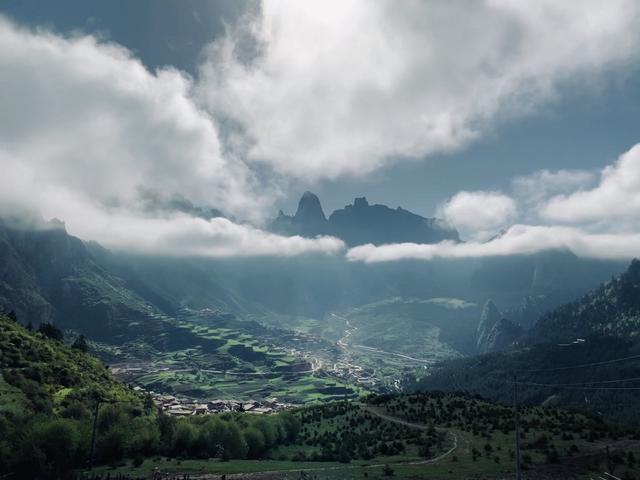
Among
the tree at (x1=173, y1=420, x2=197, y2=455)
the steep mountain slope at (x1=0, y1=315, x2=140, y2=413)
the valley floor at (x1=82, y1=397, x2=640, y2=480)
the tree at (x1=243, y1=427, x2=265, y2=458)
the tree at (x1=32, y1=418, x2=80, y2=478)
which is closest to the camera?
the valley floor at (x1=82, y1=397, x2=640, y2=480)

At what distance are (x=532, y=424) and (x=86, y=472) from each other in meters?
77.6

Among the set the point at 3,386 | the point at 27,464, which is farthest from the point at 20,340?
the point at 27,464

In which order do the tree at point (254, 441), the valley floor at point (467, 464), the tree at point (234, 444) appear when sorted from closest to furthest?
the valley floor at point (467, 464)
the tree at point (234, 444)
the tree at point (254, 441)

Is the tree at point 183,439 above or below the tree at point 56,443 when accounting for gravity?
below

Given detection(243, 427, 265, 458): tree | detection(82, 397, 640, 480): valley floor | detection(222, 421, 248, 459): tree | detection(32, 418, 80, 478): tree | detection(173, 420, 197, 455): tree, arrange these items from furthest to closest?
detection(243, 427, 265, 458): tree < detection(222, 421, 248, 459): tree < detection(173, 420, 197, 455): tree < detection(32, 418, 80, 478): tree < detection(82, 397, 640, 480): valley floor

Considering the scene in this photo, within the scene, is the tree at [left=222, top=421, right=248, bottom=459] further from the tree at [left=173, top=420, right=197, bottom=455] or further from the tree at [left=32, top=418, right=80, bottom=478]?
the tree at [left=32, top=418, right=80, bottom=478]

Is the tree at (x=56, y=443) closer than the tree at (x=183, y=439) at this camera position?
Yes

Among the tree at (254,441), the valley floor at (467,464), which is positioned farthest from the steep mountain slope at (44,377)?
the tree at (254,441)

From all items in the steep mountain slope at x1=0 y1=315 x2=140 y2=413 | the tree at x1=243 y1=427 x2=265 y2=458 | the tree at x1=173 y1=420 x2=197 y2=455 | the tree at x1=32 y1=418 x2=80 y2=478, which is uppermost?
the steep mountain slope at x1=0 y1=315 x2=140 y2=413

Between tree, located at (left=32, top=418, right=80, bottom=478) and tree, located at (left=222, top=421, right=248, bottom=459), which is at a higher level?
tree, located at (left=32, top=418, right=80, bottom=478)

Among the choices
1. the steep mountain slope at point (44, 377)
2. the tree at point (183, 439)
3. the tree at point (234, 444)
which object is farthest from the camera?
the steep mountain slope at point (44, 377)

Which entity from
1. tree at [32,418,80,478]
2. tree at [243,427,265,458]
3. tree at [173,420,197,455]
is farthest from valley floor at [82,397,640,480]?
tree at [173,420,197,455]

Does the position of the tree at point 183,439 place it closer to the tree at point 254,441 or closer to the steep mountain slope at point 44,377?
the tree at point 254,441

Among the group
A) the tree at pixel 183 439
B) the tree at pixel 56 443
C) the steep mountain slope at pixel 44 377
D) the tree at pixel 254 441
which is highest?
the steep mountain slope at pixel 44 377
